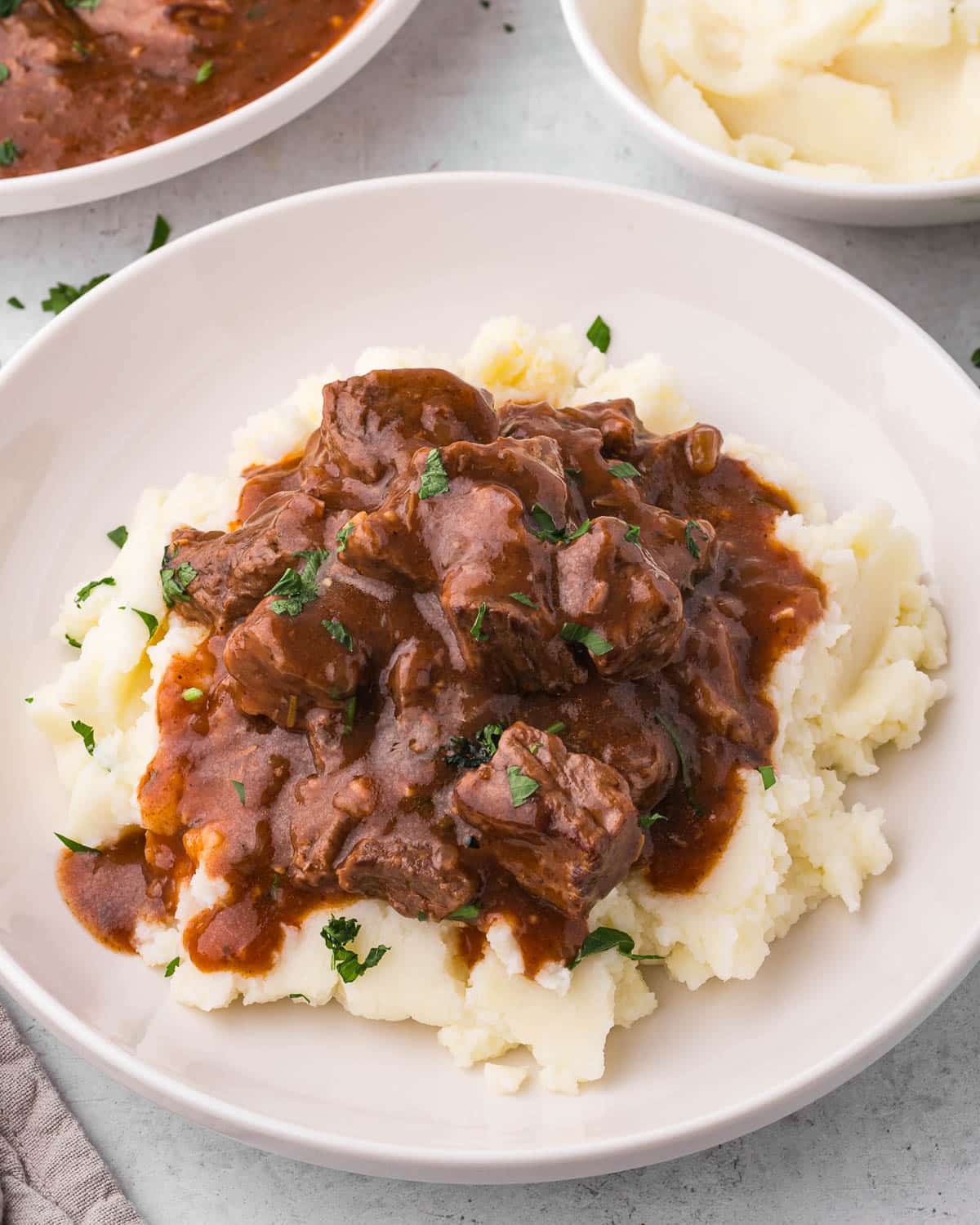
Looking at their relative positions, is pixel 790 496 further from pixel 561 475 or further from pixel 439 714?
pixel 439 714

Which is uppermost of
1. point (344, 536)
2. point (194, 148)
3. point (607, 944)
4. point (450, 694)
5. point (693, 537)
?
point (194, 148)

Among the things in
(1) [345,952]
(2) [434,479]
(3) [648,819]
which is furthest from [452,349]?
(1) [345,952]

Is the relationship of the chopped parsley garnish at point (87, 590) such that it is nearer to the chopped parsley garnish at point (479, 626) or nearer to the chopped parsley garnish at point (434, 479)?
the chopped parsley garnish at point (434, 479)

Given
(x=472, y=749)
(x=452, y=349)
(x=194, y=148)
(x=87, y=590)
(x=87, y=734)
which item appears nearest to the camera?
(x=472, y=749)

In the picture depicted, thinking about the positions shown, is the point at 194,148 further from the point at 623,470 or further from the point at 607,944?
the point at 607,944

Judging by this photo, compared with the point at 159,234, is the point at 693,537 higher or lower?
lower

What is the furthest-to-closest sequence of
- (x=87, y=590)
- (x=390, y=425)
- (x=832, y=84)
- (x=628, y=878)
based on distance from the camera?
(x=832, y=84) < (x=87, y=590) < (x=390, y=425) < (x=628, y=878)

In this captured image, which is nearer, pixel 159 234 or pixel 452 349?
pixel 452 349

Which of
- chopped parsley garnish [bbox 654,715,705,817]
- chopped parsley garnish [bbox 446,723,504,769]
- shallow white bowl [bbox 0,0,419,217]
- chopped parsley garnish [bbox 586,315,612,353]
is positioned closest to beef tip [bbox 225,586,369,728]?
chopped parsley garnish [bbox 446,723,504,769]
